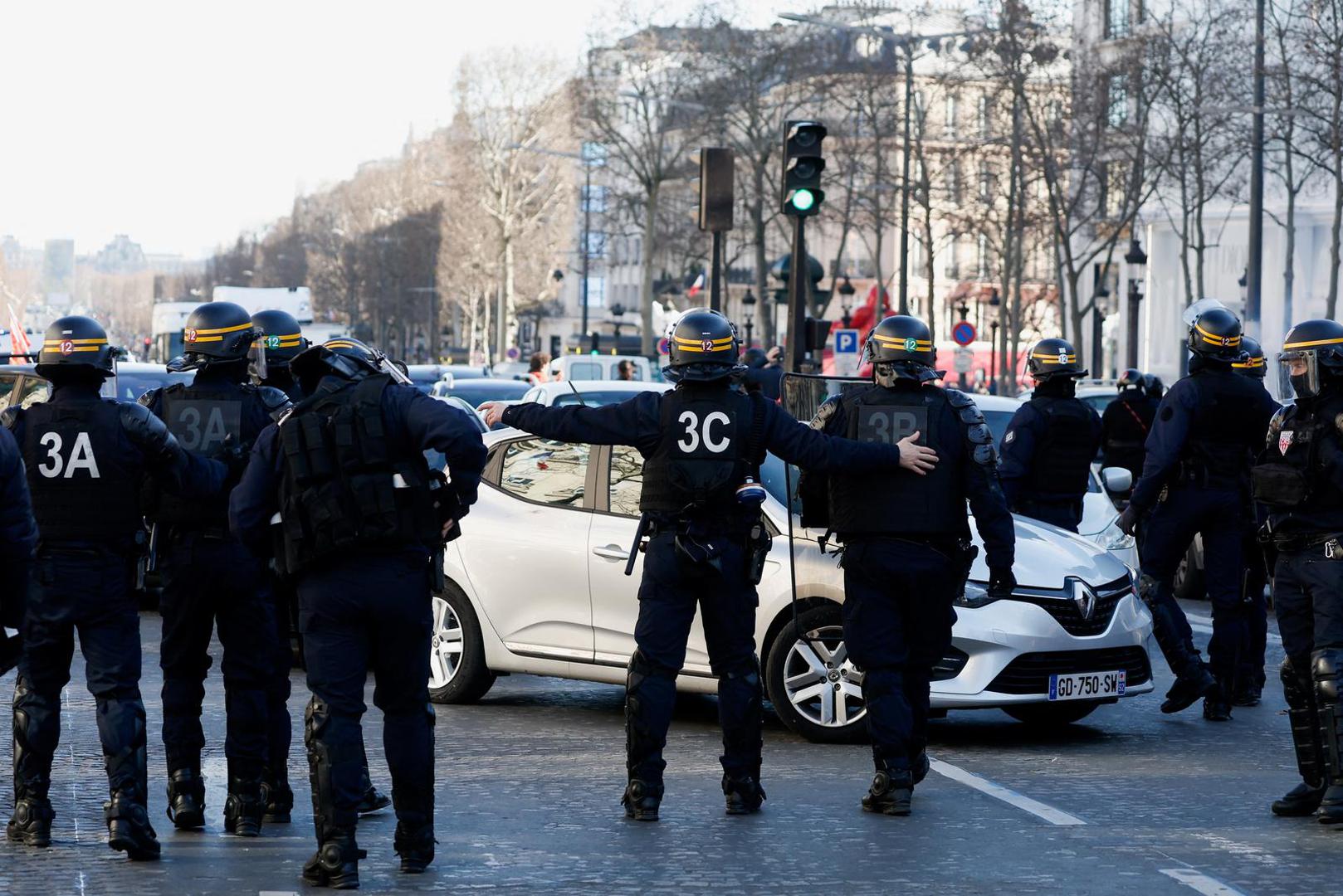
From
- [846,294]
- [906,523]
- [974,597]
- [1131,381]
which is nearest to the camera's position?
[906,523]

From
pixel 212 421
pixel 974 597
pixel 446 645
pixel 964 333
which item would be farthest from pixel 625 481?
pixel 964 333

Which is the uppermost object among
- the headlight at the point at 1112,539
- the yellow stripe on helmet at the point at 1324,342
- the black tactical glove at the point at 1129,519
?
the yellow stripe on helmet at the point at 1324,342

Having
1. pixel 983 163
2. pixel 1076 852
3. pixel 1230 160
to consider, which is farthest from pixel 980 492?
pixel 1230 160

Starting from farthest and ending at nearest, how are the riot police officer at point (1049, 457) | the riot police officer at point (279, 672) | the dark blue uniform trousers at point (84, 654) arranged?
the riot police officer at point (1049, 457)
the riot police officer at point (279, 672)
the dark blue uniform trousers at point (84, 654)

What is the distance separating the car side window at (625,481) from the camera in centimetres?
1006

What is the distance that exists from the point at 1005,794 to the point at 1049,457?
12.8 ft

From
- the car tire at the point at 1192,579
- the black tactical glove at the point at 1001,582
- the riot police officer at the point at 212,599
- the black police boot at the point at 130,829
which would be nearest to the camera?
the black police boot at the point at 130,829

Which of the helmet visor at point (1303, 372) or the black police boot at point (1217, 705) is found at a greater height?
the helmet visor at point (1303, 372)

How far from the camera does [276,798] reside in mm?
7609

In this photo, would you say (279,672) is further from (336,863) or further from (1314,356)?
(1314,356)

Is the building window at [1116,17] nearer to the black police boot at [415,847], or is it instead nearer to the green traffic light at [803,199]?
the green traffic light at [803,199]

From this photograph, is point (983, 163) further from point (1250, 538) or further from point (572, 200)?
point (572, 200)

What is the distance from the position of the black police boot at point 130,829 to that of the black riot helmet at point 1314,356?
4330mm

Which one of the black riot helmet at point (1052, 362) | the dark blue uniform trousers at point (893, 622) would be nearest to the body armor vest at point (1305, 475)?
the dark blue uniform trousers at point (893, 622)
